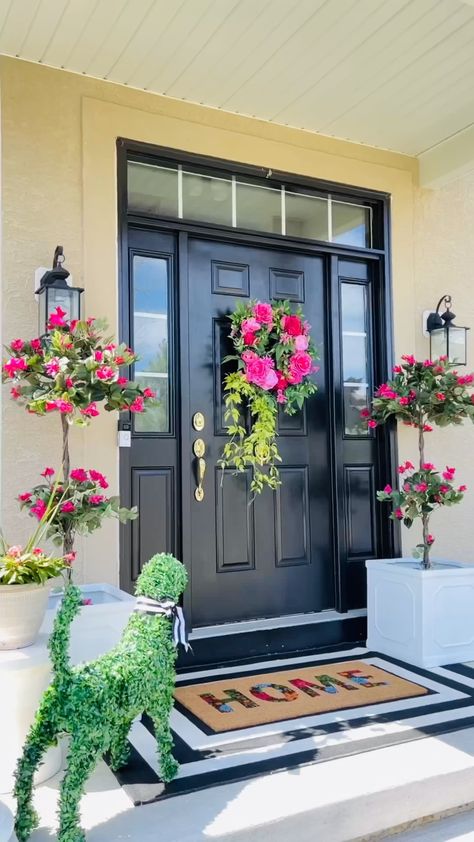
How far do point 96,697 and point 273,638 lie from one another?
172 cm

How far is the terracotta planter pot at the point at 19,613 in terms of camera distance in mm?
1953

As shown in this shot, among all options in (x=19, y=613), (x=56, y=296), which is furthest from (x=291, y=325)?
(x=19, y=613)

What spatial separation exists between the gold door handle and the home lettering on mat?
89 centimetres

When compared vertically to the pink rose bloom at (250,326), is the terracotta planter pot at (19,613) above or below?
below

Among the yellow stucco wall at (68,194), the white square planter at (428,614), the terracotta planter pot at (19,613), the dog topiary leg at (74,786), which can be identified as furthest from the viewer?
the white square planter at (428,614)

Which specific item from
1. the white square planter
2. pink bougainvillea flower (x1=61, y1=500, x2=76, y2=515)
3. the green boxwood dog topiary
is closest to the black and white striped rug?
the green boxwood dog topiary

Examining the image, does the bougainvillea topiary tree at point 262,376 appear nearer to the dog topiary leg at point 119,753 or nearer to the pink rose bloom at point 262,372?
the pink rose bloom at point 262,372

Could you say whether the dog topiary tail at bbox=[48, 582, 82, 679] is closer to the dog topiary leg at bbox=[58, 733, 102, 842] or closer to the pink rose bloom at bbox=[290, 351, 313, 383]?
the dog topiary leg at bbox=[58, 733, 102, 842]

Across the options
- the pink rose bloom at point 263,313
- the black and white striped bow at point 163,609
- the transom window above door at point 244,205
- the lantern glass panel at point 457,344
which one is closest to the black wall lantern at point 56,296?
the transom window above door at point 244,205

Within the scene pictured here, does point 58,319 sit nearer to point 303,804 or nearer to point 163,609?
point 163,609

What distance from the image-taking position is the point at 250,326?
3285mm

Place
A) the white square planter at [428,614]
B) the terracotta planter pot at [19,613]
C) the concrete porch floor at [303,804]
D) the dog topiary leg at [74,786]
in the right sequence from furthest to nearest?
the white square planter at [428,614]
the terracotta planter pot at [19,613]
the concrete porch floor at [303,804]
the dog topiary leg at [74,786]

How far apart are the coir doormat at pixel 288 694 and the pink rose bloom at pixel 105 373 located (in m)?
1.29

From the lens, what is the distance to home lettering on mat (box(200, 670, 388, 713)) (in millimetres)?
2674
